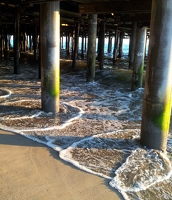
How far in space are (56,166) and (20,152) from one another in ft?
2.48

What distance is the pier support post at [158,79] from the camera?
4055 millimetres

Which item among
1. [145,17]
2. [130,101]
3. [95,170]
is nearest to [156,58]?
[95,170]

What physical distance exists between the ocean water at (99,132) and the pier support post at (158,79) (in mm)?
314

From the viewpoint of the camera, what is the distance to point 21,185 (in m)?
3.20

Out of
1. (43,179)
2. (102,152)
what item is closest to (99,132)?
(102,152)

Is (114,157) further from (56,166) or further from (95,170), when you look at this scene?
(56,166)

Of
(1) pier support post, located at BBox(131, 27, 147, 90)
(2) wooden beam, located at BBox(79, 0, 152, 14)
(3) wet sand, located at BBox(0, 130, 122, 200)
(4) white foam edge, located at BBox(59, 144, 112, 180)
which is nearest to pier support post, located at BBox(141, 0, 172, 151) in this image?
(4) white foam edge, located at BBox(59, 144, 112, 180)

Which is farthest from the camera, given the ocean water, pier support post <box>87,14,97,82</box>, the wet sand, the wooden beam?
pier support post <box>87,14,97,82</box>

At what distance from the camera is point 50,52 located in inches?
243

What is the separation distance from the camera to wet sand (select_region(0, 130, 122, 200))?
3.05 metres

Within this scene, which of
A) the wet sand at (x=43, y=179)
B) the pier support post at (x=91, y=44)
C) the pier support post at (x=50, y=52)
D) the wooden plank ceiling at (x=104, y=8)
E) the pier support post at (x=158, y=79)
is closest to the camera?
the wet sand at (x=43, y=179)

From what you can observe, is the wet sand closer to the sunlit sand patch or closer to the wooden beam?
the sunlit sand patch

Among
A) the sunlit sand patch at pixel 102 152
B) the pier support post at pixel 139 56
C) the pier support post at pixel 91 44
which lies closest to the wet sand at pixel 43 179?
the sunlit sand patch at pixel 102 152

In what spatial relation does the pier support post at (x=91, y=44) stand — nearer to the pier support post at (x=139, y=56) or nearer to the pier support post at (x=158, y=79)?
the pier support post at (x=139, y=56)
